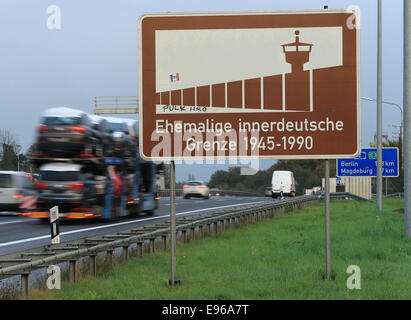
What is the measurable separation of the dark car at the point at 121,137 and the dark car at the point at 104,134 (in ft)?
0.92

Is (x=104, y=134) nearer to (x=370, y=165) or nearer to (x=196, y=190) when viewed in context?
(x=370, y=165)

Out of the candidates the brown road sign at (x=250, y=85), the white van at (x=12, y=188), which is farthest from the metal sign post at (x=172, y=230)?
the white van at (x=12, y=188)

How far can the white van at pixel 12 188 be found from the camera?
32031mm

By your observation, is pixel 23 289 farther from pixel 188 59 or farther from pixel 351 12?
pixel 351 12

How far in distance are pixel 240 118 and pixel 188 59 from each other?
3.79 feet

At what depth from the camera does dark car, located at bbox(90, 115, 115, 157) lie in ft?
86.0

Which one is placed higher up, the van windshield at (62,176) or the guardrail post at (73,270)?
the van windshield at (62,176)

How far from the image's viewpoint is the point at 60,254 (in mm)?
10055

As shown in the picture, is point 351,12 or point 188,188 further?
point 188,188

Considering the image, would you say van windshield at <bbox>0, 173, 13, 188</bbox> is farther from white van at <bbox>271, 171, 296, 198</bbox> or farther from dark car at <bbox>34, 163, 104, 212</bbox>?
white van at <bbox>271, 171, 296, 198</bbox>

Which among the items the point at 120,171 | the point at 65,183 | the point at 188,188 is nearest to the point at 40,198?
the point at 65,183

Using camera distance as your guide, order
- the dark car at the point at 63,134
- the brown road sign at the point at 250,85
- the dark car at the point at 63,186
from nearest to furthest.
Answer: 1. the brown road sign at the point at 250,85
2. the dark car at the point at 63,134
3. the dark car at the point at 63,186

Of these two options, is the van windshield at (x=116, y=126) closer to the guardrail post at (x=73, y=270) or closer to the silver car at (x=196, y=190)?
the guardrail post at (x=73, y=270)

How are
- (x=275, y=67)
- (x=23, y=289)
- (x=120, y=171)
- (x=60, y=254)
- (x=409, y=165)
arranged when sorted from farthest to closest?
(x=120, y=171)
(x=409, y=165)
(x=275, y=67)
(x=60, y=254)
(x=23, y=289)
